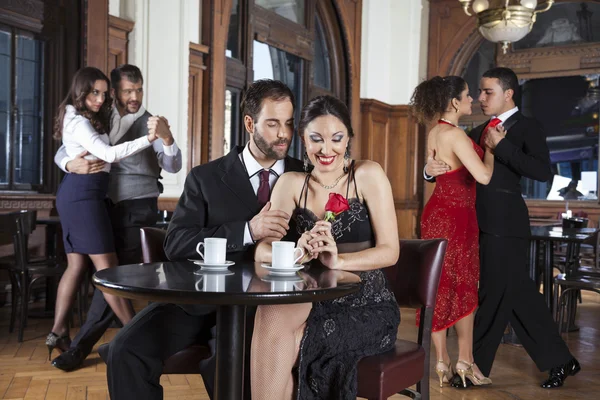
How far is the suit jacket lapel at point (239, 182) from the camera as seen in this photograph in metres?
2.51

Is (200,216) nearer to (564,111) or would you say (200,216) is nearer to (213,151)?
(213,151)

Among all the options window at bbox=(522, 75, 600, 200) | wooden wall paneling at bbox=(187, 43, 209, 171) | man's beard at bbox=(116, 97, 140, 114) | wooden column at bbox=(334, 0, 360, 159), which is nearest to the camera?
man's beard at bbox=(116, 97, 140, 114)

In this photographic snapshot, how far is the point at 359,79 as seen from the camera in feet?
33.2

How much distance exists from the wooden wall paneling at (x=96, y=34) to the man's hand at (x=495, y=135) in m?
3.37

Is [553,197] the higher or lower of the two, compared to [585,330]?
higher

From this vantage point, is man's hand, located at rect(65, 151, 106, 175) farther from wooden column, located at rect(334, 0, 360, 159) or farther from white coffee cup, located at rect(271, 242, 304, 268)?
wooden column, located at rect(334, 0, 360, 159)

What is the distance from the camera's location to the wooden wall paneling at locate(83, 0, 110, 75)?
5582mm

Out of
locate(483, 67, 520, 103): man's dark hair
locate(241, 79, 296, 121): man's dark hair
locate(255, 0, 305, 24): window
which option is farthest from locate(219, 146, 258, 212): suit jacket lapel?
locate(255, 0, 305, 24): window

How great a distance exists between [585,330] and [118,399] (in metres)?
4.26

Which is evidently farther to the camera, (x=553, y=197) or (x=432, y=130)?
(x=553, y=197)

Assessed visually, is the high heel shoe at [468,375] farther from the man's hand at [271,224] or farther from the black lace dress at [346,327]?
the man's hand at [271,224]

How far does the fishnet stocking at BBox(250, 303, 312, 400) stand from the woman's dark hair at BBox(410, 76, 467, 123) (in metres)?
1.94

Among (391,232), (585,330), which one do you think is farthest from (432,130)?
(585,330)

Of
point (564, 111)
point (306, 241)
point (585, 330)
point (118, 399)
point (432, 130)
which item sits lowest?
point (585, 330)
